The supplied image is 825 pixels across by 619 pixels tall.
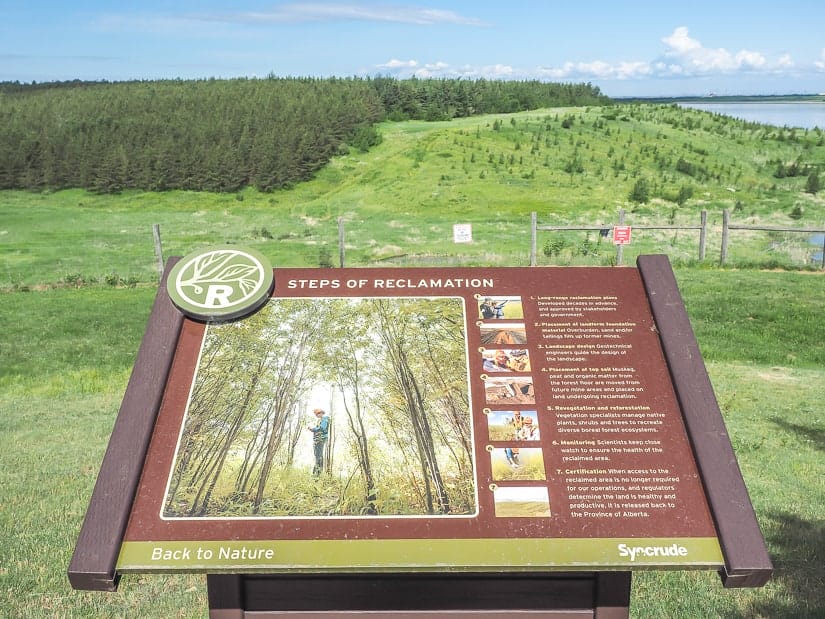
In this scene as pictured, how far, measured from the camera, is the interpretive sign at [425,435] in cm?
310

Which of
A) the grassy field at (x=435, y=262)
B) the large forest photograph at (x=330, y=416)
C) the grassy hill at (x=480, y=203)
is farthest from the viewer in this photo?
the grassy hill at (x=480, y=203)

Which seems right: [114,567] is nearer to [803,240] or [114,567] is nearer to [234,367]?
[234,367]

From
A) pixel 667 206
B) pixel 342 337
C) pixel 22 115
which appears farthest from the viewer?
pixel 22 115

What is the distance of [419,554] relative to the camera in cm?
306

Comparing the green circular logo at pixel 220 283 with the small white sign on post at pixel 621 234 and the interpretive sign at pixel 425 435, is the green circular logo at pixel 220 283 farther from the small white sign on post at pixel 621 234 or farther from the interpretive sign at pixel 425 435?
the small white sign on post at pixel 621 234

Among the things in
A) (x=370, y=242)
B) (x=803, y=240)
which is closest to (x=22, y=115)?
(x=370, y=242)

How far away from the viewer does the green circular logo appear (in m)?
3.81

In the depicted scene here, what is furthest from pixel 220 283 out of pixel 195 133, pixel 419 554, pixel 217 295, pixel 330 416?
pixel 195 133

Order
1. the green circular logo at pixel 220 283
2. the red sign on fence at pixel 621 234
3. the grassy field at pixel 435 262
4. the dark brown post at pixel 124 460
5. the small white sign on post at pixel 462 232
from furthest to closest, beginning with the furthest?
the small white sign on post at pixel 462 232 → the red sign on fence at pixel 621 234 → the grassy field at pixel 435 262 → the green circular logo at pixel 220 283 → the dark brown post at pixel 124 460

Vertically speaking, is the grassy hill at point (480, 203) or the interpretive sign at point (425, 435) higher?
the interpretive sign at point (425, 435)

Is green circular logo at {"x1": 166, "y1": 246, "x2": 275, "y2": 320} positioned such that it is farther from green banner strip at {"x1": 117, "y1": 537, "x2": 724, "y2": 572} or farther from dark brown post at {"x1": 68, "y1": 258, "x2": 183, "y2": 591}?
green banner strip at {"x1": 117, "y1": 537, "x2": 724, "y2": 572}

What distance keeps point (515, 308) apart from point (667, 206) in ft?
96.0

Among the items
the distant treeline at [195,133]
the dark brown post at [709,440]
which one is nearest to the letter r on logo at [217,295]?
the dark brown post at [709,440]

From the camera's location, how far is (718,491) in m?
3.22
